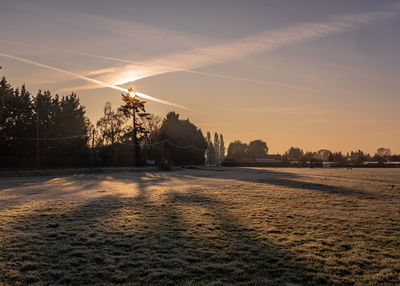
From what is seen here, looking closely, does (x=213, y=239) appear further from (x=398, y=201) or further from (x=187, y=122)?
(x=187, y=122)

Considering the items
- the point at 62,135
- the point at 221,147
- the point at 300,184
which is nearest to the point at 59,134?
the point at 62,135

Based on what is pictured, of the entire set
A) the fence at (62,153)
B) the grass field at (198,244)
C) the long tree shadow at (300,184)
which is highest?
the fence at (62,153)

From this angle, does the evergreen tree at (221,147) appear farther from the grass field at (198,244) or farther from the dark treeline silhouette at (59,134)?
the grass field at (198,244)

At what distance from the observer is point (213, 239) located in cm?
692

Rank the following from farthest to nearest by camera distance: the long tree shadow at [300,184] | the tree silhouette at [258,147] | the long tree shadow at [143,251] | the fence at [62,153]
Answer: the tree silhouette at [258,147], the fence at [62,153], the long tree shadow at [300,184], the long tree shadow at [143,251]

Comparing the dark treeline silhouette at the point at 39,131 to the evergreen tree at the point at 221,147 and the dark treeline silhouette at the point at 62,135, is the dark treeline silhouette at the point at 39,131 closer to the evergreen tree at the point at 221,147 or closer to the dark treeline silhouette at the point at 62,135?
the dark treeline silhouette at the point at 62,135

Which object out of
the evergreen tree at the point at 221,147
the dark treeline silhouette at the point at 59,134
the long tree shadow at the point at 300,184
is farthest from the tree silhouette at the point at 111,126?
the evergreen tree at the point at 221,147

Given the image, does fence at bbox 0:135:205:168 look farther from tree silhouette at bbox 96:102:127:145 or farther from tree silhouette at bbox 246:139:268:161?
tree silhouette at bbox 246:139:268:161

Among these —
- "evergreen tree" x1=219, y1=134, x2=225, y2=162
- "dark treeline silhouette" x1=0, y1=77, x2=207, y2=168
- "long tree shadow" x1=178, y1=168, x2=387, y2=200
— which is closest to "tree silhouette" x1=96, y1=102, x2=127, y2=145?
"dark treeline silhouette" x1=0, y1=77, x2=207, y2=168

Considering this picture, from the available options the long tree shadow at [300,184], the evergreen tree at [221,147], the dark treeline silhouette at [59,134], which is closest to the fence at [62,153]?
the dark treeline silhouette at [59,134]

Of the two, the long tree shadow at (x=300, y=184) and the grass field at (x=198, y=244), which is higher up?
the grass field at (x=198, y=244)

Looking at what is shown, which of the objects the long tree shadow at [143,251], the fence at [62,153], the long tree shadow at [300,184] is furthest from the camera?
the fence at [62,153]

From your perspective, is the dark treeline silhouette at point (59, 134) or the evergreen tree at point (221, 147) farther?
the evergreen tree at point (221, 147)

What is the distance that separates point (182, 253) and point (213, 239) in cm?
123
